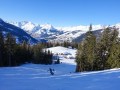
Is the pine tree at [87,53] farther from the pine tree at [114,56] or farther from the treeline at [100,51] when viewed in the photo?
the pine tree at [114,56]

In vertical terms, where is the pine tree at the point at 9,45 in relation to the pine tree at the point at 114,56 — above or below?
above

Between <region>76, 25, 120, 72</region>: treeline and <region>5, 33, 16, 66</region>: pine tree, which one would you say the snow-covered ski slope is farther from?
<region>5, 33, 16, 66</region>: pine tree

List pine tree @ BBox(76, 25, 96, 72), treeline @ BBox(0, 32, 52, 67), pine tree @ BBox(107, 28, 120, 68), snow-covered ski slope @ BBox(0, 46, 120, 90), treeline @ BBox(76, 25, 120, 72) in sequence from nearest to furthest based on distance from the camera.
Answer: snow-covered ski slope @ BBox(0, 46, 120, 90)
pine tree @ BBox(107, 28, 120, 68)
treeline @ BBox(76, 25, 120, 72)
pine tree @ BBox(76, 25, 96, 72)
treeline @ BBox(0, 32, 52, 67)

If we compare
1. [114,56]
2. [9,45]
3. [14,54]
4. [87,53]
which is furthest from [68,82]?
[14,54]

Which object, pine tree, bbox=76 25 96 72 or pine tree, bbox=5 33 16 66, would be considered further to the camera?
pine tree, bbox=5 33 16 66

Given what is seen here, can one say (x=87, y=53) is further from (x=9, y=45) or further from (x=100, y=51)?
(x=9, y=45)

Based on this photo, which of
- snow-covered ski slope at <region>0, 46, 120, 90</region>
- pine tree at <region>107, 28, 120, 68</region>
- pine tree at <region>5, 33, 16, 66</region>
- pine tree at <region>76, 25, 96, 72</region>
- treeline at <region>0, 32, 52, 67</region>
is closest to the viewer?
snow-covered ski slope at <region>0, 46, 120, 90</region>

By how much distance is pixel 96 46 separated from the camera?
73.9 meters

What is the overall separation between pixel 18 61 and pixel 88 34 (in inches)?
1253

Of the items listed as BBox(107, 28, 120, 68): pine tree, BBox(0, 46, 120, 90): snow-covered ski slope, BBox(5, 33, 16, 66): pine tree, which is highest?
BBox(5, 33, 16, 66): pine tree

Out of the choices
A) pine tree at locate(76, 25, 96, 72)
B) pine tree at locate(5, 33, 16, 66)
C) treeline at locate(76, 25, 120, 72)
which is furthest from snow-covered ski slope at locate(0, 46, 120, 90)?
pine tree at locate(5, 33, 16, 66)

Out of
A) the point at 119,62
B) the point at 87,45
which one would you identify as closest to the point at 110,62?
the point at 119,62

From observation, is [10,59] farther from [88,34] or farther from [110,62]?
[110,62]

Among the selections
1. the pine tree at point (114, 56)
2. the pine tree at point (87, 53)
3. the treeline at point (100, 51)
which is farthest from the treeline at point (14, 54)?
the pine tree at point (114, 56)
